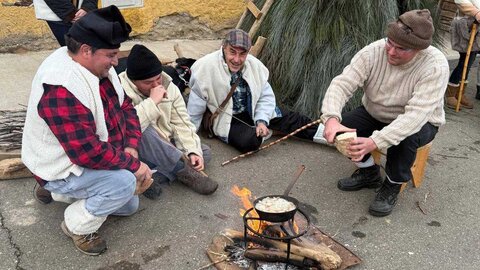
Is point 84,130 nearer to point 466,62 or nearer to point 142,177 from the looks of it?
point 142,177

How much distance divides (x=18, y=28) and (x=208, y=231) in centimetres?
431

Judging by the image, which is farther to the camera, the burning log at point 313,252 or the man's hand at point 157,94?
the man's hand at point 157,94

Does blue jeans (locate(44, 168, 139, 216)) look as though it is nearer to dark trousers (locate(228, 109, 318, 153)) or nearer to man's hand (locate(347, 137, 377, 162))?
man's hand (locate(347, 137, 377, 162))

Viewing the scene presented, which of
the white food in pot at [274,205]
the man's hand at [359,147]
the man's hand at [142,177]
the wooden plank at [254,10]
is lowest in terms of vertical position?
the white food in pot at [274,205]

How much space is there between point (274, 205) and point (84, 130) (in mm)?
1271

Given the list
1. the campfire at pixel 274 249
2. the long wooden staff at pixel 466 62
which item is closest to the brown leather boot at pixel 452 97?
the long wooden staff at pixel 466 62

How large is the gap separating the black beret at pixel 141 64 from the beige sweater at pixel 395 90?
1.34 meters

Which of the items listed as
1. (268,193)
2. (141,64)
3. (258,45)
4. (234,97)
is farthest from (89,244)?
(258,45)

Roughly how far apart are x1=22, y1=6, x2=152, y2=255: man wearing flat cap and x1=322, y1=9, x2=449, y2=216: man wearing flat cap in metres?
1.53

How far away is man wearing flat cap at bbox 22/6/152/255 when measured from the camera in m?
2.51

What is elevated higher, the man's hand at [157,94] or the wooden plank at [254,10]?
the wooden plank at [254,10]

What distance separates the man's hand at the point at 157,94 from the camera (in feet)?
11.6

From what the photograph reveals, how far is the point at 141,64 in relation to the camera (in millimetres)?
3469

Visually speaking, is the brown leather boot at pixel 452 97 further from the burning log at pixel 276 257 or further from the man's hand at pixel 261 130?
the burning log at pixel 276 257
